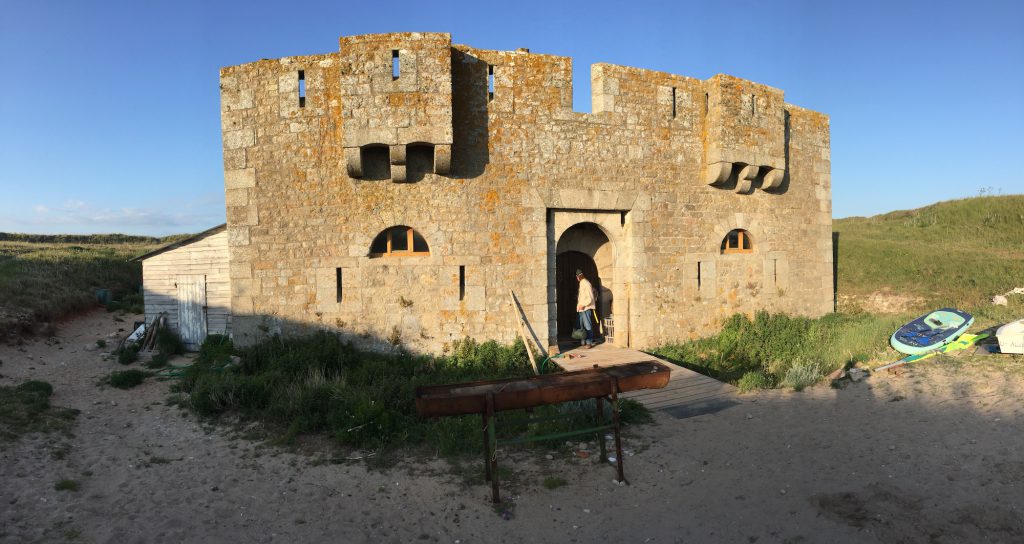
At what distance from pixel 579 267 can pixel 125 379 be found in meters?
8.89

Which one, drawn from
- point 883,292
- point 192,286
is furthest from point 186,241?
point 883,292

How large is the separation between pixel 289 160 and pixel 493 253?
4.05 metres

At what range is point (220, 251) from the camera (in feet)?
36.1

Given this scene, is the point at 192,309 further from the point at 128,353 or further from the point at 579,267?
the point at 579,267

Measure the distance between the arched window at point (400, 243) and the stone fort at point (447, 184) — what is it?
1.1 inches

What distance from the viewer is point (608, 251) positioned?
11242 millimetres

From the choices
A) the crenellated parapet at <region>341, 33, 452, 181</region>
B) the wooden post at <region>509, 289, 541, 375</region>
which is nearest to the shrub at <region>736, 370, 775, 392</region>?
the wooden post at <region>509, 289, 541, 375</region>

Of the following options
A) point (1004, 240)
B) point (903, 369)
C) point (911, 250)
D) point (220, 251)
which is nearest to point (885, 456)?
point (903, 369)

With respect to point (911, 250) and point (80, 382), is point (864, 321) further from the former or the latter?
point (80, 382)

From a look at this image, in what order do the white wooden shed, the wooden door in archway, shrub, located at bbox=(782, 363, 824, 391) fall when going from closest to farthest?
shrub, located at bbox=(782, 363, 824, 391) → the white wooden shed → the wooden door in archway

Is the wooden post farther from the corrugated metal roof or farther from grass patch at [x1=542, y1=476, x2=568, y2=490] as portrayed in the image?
the corrugated metal roof

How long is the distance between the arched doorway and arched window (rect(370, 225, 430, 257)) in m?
2.98

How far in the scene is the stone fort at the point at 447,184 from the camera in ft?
29.7

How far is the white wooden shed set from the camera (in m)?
11.0
